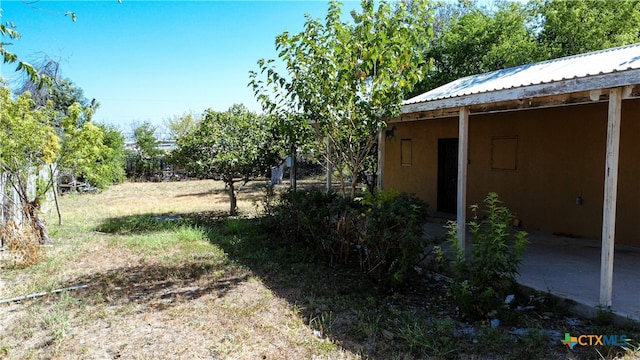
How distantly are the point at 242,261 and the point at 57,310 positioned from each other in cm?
273

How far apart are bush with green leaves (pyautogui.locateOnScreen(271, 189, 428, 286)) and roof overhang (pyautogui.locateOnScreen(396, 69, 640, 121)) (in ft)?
4.87

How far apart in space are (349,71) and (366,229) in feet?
7.55

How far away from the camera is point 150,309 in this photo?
4.64m

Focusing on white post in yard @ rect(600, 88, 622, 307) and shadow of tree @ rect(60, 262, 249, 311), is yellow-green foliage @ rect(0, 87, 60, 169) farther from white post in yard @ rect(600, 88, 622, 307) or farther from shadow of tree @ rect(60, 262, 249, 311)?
white post in yard @ rect(600, 88, 622, 307)

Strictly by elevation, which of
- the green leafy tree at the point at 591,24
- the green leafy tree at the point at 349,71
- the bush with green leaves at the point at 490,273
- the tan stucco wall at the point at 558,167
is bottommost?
the bush with green leaves at the point at 490,273

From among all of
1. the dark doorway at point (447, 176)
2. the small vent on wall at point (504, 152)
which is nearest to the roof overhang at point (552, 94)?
the small vent on wall at point (504, 152)

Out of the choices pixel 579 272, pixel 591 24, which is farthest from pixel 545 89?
pixel 591 24

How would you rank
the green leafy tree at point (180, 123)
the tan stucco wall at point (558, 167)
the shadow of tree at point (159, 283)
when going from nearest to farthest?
the shadow of tree at point (159, 283)
the tan stucco wall at point (558, 167)
the green leafy tree at point (180, 123)

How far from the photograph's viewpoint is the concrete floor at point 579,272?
4.11m

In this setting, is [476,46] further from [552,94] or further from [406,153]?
[552,94]

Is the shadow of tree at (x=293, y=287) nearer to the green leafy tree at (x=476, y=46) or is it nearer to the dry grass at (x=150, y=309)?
the dry grass at (x=150, y=309)

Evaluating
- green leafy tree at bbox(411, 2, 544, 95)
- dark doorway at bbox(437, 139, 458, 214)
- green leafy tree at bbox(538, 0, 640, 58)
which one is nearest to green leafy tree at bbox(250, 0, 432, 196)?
dark doorway at bbox(437, 139, 458, 214)

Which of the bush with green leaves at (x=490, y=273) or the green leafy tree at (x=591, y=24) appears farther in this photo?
the green leafy tree at (x=591, y=24)

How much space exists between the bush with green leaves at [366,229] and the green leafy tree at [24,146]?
15.6 ft
